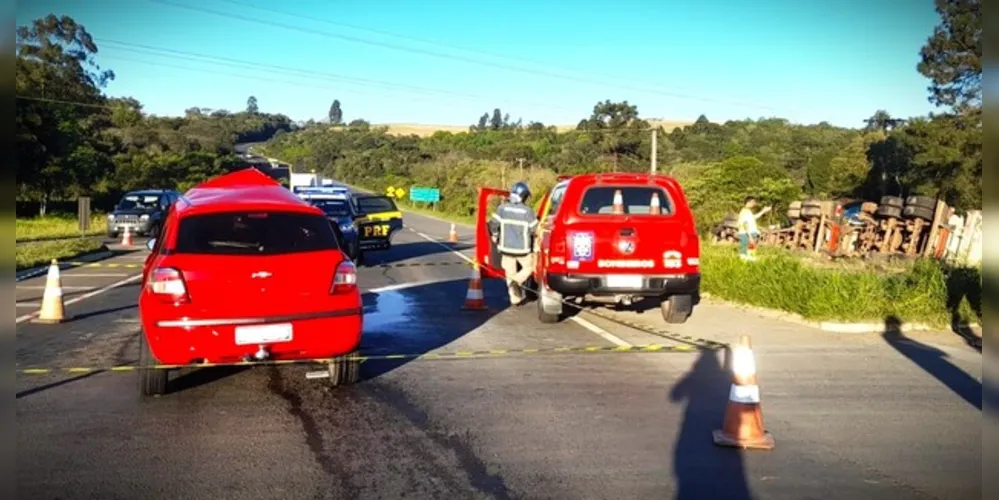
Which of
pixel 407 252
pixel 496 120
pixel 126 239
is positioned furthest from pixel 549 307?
pixel 496 120

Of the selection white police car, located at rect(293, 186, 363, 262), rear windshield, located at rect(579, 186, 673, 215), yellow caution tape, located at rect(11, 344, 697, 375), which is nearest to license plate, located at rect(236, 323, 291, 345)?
yellow caution tape, located at rect(11, 344, 697, 375)

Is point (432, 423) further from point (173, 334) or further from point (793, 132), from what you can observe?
point (793, 132)

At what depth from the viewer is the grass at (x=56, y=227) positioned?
31041 millimetres

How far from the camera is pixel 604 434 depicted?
6.56m

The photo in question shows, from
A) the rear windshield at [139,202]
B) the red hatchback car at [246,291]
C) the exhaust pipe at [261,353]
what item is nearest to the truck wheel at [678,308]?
the red hatchback car at [246,291]

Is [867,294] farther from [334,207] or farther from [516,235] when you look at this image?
[334,207]

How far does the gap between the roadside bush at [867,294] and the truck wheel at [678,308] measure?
1.54m

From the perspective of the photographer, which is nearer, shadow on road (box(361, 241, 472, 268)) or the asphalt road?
the asphalt road

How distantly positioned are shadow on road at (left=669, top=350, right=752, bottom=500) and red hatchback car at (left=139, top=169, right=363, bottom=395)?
9.31 feet

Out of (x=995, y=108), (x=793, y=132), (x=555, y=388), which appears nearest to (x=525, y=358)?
(x=555, y=388)

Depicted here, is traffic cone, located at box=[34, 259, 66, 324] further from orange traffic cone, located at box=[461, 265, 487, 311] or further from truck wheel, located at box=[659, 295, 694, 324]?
truck wheel, located at box=[659, 295, 694, 324]

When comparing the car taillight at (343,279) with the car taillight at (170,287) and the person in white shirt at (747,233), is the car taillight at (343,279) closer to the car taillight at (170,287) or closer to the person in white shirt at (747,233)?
the car taillight at (170,287)

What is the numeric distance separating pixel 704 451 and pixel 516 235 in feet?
24.0

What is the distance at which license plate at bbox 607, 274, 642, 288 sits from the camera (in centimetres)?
1129
